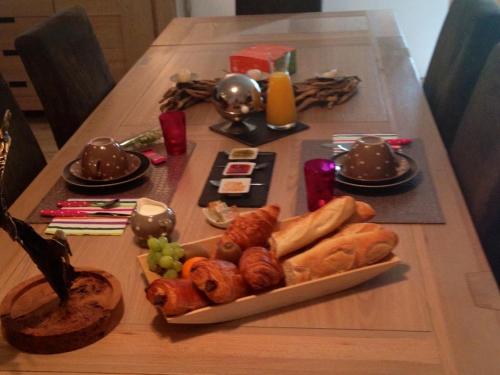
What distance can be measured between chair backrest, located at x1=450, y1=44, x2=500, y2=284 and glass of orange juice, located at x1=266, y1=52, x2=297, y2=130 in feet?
1.42

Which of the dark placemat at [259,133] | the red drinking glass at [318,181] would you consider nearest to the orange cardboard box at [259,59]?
the dark placemat at [259,133]

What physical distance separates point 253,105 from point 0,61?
9.36ft

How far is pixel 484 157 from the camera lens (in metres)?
1.36

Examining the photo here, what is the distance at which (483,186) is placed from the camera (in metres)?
1.29

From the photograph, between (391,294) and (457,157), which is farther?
(457,157)

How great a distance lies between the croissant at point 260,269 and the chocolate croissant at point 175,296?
0.24ft

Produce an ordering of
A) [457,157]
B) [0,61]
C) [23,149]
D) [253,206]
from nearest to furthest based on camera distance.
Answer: [253,206], [457,157], [23,149], [0,61]

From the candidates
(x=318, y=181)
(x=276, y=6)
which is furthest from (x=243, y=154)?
(x=276, y=6)

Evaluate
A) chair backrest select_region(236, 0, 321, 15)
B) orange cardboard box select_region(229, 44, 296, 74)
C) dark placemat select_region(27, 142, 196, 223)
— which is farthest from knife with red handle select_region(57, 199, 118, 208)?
chair backrest select_region(236, 0, 321, 15)

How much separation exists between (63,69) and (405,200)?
1218mm

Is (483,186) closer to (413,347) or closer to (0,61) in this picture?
(413,347)

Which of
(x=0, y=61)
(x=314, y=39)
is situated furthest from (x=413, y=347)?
(x=0, y=61)

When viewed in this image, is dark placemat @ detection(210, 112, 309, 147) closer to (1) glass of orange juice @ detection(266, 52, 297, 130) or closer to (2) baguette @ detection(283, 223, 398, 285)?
(1) glass of orange juice @ detection(266, 52, 297, 130)

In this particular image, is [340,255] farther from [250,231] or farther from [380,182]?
[380,182]
